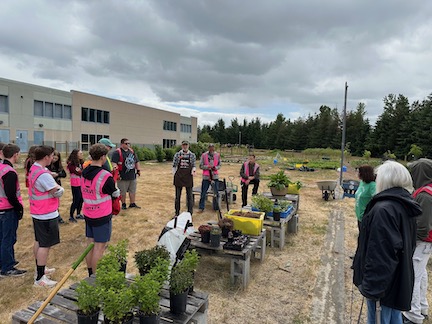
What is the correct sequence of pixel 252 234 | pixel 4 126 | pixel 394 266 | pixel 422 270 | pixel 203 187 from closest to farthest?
pixel 394 266, pixel 422 270, pixel 252 234, pixel 203 187, pixel 4 126

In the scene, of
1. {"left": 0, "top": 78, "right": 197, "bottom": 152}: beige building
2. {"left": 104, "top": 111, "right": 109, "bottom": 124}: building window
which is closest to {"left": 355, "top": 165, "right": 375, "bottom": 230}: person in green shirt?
{"left": 0, "top": 78, "right": 197, "bottom": 152}: beige building

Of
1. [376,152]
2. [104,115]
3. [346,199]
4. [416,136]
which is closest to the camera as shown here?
[346,199]

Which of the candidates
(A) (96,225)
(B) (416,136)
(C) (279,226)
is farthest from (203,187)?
(B) (416,136)

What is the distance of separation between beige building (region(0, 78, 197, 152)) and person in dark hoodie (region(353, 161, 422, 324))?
69.9ft

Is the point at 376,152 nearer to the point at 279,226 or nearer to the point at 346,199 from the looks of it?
the point at 346,199

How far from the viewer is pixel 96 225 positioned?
130 inches

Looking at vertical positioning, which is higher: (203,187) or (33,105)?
(33,105)

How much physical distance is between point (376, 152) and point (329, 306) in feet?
141

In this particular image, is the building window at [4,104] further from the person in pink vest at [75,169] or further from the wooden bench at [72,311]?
the wooden bench at [72,311]

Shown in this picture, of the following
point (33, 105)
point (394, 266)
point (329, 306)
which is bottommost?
point (329, 306)

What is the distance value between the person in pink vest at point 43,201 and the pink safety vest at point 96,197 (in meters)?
0.37

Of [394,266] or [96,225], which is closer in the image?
[394,266]

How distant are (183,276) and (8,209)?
2.67 metres

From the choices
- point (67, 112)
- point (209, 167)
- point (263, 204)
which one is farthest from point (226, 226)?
point (67, 112)
